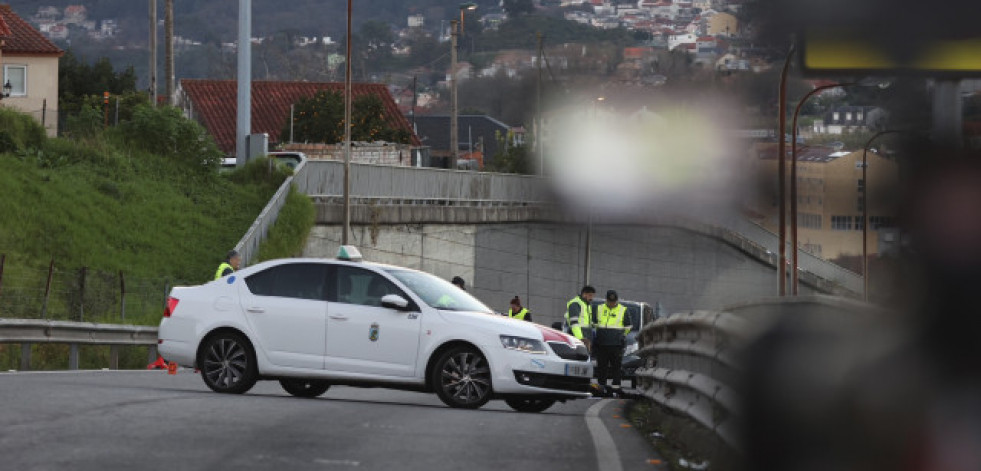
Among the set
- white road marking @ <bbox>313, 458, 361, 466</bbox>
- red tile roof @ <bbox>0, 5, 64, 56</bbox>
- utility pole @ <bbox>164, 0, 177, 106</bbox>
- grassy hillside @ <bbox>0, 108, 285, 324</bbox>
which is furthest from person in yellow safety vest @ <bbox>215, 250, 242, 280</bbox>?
red tile roof @ <bbox>0, 5, 64, 56</bbox>

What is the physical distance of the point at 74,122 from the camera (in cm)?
4841

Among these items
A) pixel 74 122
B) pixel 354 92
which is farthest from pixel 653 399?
pixel 354 92

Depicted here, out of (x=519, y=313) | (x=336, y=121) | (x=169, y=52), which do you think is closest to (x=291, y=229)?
(x=169, y=52)

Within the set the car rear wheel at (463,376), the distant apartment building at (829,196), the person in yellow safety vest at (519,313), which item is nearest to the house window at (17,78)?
the person in yellow safety vest at (519,313)

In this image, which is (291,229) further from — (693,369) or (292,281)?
(693,369)

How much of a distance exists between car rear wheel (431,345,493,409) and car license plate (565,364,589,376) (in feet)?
2.99

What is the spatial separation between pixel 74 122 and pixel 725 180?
45038 mm

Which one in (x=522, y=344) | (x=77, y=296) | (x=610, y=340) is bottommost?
(x=610, y=340)

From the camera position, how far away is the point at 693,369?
1267cm

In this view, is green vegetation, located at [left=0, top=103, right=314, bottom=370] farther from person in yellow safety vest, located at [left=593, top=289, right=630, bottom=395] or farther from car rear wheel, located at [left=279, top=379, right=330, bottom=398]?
car rear wheel, located at [left=279, top=379, right=330, bottom=398]

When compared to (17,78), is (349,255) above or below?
below

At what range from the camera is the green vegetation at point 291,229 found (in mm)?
39469

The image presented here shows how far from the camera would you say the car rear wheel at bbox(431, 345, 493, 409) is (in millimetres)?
16328

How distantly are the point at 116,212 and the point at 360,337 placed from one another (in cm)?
2538
